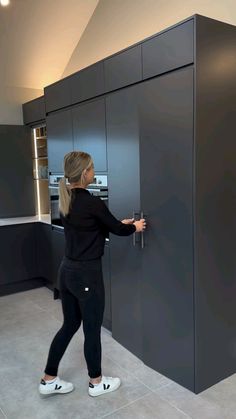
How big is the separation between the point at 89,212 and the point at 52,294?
2.43 metres

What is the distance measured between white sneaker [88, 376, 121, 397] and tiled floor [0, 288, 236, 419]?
3 cm

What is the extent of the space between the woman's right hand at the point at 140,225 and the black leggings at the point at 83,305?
35 centimetres

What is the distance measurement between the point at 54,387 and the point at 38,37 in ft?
12.0

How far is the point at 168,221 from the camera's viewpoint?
2232 millimetres

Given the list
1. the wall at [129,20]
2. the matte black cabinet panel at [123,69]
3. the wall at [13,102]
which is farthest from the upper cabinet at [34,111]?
the matte black cabinet panel at [123,69]

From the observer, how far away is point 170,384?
90.7 inches

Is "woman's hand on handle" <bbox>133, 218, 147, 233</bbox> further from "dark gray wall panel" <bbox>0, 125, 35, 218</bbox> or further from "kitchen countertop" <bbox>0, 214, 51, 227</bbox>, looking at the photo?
"dark gray wall panel" <bbox>0, 125, 35, 218</bbox>

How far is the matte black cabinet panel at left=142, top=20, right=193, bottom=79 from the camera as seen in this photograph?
1966 mm

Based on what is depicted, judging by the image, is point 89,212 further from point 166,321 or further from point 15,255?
point 15,255

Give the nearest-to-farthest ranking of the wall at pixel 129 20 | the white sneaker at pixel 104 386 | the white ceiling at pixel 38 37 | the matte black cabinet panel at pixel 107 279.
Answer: the white sneaker at pixel 104 386 < the wall at pixel 129 20 < the matte black cabinet panel at pixel 107 279 < the white ceiling at pixel 38 37

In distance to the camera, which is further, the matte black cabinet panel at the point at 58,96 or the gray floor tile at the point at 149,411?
the matte black cabinet panel at the point at 58,96

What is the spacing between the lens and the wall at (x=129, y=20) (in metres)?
2.65

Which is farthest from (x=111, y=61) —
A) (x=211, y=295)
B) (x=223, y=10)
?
(x=211, y=295)

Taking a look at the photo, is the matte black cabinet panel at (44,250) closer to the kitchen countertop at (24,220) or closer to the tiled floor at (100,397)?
the kitchen countertop at (24,220)
